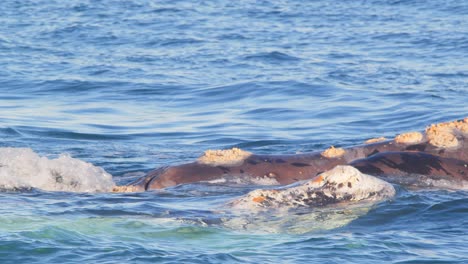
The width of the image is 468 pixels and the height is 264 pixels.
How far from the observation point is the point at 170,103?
19.2 m

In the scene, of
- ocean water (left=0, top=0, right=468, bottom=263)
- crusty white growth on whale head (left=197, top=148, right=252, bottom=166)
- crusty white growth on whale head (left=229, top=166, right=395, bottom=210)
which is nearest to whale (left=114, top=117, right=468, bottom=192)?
crusty white growth on whale head (left=197, top=148, right=252, bottom=166)

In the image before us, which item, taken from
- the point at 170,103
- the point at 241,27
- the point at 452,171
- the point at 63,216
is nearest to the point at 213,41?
the point at 241,27

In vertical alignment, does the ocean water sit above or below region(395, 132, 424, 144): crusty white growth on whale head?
below

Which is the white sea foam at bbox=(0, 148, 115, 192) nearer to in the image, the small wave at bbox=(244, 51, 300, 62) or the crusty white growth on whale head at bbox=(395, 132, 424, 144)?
the crusty white growth on whale head at bbox=(395, 132, 424, 144)

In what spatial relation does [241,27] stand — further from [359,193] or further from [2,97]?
[359,193]

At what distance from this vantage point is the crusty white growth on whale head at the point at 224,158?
38.0ft

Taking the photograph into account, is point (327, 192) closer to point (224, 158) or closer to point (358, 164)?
point (358, 164)

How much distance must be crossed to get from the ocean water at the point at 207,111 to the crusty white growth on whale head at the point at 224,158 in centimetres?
49

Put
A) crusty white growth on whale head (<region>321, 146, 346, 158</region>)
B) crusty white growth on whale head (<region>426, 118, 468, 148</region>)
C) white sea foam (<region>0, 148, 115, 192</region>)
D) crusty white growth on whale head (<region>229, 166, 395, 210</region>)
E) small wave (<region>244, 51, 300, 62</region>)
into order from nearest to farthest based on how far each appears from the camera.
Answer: crusty white growth on whale head (<region>229, 166, 395, 210</region>) → white sea foam (<region>0, 148, 115, 192</region>) → crusty white growth on whale head (<region>426, 118, 468, 148</region>) → crusty white growth on whale head (<region>321, 146, 346, 158</region>) → small wave (<region>244, 51, 300, 62</region>)

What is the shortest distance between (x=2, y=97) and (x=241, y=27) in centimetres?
905

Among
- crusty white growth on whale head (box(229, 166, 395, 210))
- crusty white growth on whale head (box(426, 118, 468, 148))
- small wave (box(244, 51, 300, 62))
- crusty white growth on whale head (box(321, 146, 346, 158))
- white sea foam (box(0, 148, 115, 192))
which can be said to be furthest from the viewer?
small wave (box(244, 51, 300, 62))

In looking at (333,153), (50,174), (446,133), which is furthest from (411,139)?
(50,174)

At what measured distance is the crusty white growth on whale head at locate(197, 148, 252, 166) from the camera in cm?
1157

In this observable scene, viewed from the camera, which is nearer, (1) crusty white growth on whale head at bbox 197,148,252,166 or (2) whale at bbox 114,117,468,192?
(2) whale at bbox 114,117,468,192
